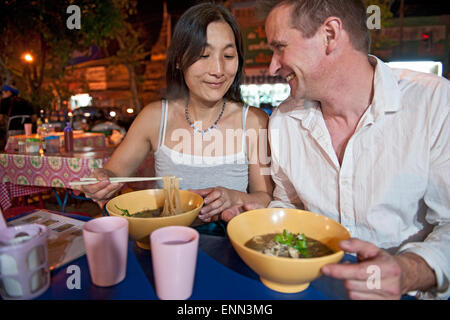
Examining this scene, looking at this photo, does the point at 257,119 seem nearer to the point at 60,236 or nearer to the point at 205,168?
the point at 205,168

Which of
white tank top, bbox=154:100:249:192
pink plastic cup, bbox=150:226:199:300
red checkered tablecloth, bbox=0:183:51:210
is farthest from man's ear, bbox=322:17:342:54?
red checkered tablecloth, bbox=0:183:51:210

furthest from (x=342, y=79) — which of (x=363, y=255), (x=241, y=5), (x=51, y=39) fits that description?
(x=241, y=5)

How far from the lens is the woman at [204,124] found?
1.64 metres

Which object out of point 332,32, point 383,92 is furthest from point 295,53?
→ point 383,92

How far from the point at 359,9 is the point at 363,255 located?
1.14 meters

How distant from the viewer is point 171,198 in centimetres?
121

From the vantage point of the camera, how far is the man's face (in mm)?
1331

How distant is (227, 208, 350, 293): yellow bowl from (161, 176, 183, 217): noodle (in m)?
0.31

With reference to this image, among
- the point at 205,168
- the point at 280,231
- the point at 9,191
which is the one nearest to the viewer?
the point at 280,231

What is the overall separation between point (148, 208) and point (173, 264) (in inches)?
23.8

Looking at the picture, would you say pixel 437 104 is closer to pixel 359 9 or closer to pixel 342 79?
pixel 342 79

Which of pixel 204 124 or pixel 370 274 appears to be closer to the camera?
pixel 370 274

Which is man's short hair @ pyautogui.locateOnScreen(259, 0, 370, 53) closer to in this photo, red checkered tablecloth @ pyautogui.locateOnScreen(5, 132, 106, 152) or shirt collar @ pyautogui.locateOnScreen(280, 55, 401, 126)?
shirt collar @ pyautogui.locateOnScreen(280, 55, 401, 126)

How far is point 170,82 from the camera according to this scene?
199cm
